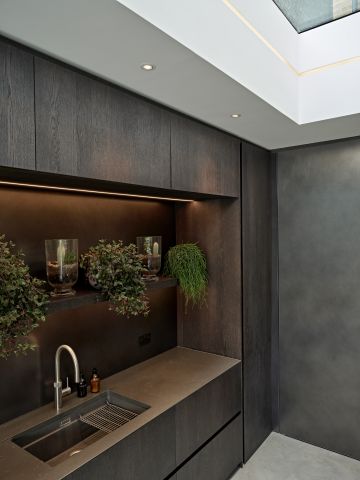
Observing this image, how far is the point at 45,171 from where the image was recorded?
4.86ft

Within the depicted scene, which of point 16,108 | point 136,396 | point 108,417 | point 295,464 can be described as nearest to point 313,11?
point 16,108

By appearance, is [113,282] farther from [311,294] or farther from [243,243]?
[311,294]

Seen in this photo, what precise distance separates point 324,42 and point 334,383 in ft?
8.19

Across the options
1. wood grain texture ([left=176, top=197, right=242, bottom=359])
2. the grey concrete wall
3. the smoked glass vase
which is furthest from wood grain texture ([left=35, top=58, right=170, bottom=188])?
the grey concrete wall

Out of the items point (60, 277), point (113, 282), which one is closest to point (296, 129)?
point (113, 282)

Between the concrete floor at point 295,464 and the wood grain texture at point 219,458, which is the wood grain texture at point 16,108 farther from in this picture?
the concrete floor at point 295,464

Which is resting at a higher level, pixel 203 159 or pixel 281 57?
pixel 281 57

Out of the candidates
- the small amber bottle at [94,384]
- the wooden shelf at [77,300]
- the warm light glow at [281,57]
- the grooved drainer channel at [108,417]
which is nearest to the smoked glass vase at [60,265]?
the wooden shelf at [77,300]

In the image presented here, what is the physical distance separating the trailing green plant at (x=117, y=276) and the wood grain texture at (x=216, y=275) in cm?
94

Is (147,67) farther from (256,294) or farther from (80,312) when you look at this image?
(256,294)

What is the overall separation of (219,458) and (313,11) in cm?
299

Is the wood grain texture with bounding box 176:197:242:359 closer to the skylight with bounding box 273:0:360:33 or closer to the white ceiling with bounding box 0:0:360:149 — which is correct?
the white ceiling with bounding box 0:0:360:149

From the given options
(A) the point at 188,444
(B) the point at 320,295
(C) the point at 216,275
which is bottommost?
(A) the point at 188,444

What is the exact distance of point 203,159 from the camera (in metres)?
2.38
